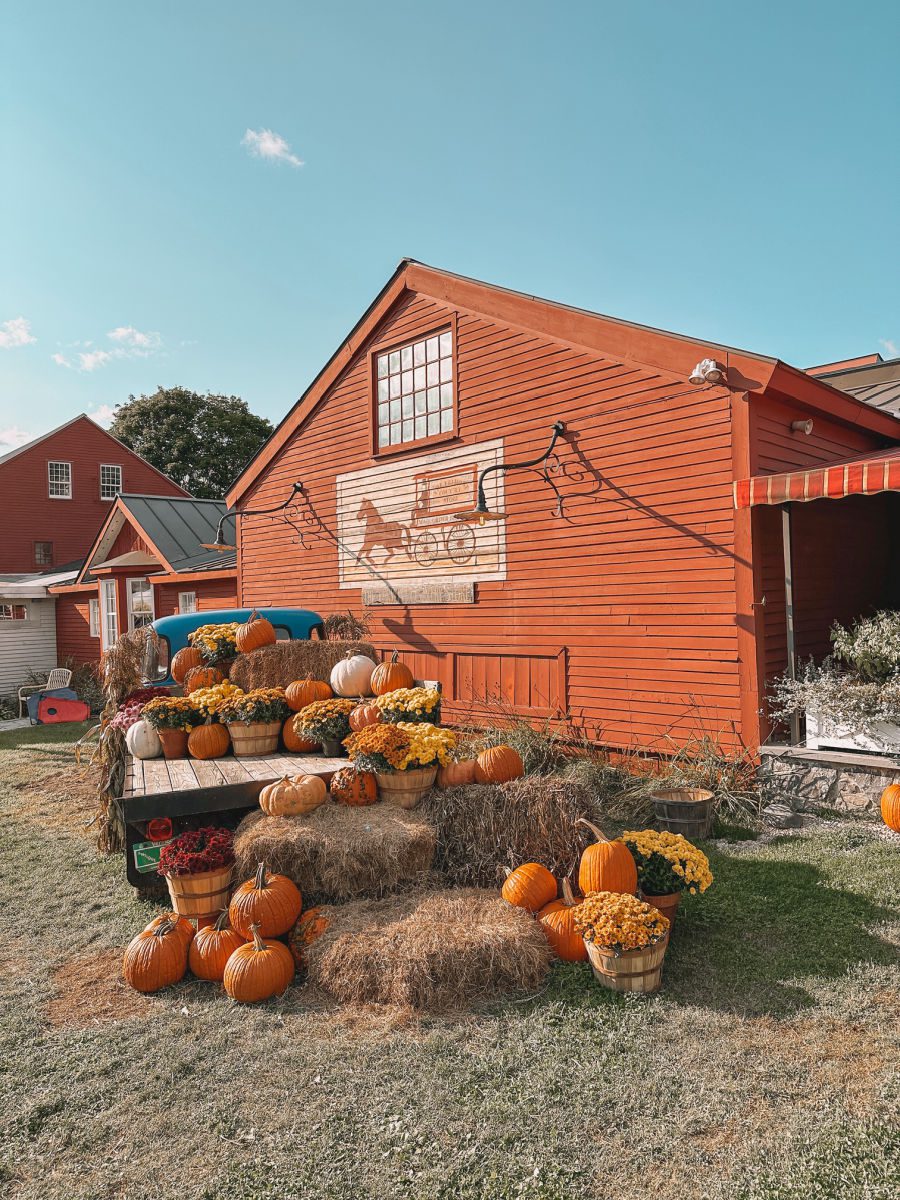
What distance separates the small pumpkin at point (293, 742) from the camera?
6.05 meters

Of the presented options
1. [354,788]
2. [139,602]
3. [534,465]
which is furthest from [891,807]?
[139,602]

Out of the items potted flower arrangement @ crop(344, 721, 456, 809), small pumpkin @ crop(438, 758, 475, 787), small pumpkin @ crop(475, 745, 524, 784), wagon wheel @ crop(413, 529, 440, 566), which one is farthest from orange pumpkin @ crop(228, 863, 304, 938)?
wagon wheel @ crop(413, 529, 440, 566)

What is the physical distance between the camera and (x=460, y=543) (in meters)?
9.93

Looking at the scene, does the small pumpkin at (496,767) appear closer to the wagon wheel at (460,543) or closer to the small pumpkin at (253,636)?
the small pumpkin at (253,636)

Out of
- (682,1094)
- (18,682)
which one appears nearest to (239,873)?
(682,1094)

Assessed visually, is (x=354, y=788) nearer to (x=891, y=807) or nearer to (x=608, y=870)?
(x=608, y=870)

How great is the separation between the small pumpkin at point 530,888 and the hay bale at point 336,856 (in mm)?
601

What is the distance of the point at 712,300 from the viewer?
9.45 meters

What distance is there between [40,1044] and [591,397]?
7.50 metres

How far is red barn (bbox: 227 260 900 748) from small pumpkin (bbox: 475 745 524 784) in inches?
108

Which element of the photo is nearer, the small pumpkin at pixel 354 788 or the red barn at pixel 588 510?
the small pumpkin at pixel 354 788

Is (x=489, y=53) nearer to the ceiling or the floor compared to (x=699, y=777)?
nearer to the ceiling

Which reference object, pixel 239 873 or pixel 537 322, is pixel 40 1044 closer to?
pixel 239 873

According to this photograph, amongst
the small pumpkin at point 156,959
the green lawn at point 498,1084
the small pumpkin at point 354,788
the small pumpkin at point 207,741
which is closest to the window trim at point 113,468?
the small pumpkin at point 207,741
